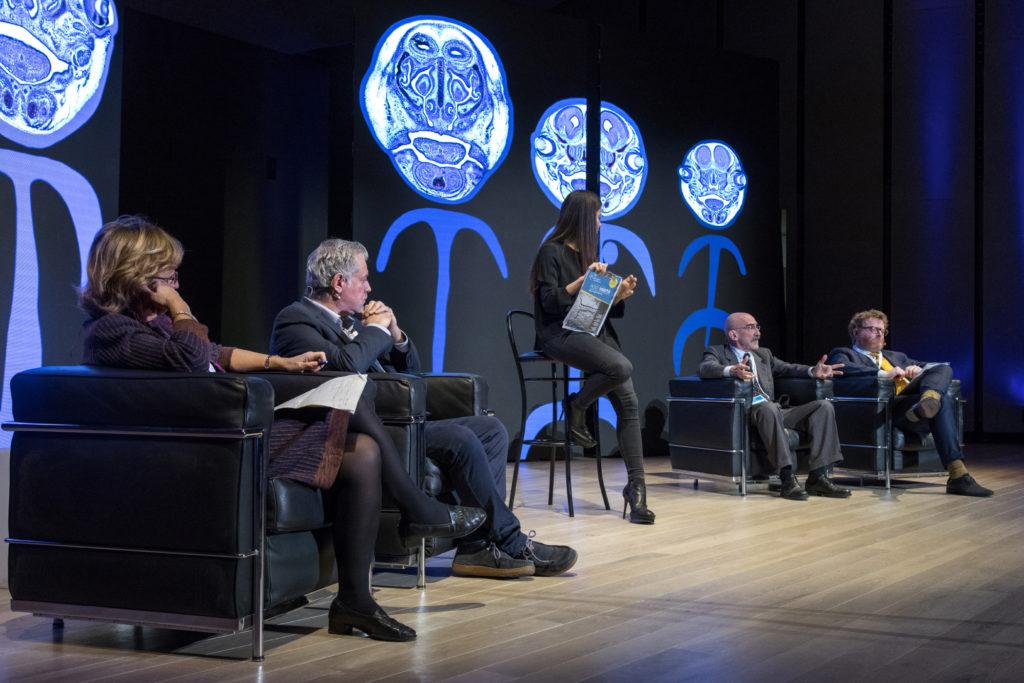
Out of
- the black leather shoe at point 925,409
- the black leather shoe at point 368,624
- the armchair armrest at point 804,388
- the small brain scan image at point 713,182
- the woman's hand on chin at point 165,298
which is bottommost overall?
the black leather shoe at point 368,624

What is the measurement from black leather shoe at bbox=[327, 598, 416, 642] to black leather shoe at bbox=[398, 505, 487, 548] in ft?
0.73

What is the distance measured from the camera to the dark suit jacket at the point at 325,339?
277 centimetres

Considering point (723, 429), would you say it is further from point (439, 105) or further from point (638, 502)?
point (439, 105)

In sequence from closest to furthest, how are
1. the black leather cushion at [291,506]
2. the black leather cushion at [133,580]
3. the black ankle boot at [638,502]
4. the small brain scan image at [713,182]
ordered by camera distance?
the black leather cushion at [133,580] → the black leather cushion at [291,506] → the black ankle boot at [638,502] → the small brain scan image at [713,182]

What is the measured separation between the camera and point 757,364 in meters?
5.66

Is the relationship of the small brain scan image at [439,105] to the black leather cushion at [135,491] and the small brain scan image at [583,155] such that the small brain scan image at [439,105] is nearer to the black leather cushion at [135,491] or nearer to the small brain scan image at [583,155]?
the small brain scan image at [583,155]

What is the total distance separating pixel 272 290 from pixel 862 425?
433 centimetres

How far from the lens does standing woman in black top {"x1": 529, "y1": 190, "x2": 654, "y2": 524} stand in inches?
161

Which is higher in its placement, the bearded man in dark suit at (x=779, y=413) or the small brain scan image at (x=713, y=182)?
the small brain scan image at (x=713, y=182)

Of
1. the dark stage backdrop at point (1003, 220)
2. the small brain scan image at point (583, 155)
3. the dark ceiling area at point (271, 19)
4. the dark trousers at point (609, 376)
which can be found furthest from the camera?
the dark stage backdrop at point (1003, 220)

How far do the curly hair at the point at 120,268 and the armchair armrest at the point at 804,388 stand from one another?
14.1ft

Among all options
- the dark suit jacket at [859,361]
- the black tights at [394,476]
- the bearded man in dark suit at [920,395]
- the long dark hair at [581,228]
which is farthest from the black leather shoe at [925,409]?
the black tights at [394,476]

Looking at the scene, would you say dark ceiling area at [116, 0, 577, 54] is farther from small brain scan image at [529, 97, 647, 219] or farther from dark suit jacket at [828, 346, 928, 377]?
dark suit jacket at [828, 346, 928, 377]

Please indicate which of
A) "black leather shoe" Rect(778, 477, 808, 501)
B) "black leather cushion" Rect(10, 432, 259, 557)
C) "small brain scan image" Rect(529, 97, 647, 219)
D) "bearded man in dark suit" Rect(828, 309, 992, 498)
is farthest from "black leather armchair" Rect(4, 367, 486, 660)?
"small brain scan image" Rect(529, 97, 647, 219)
